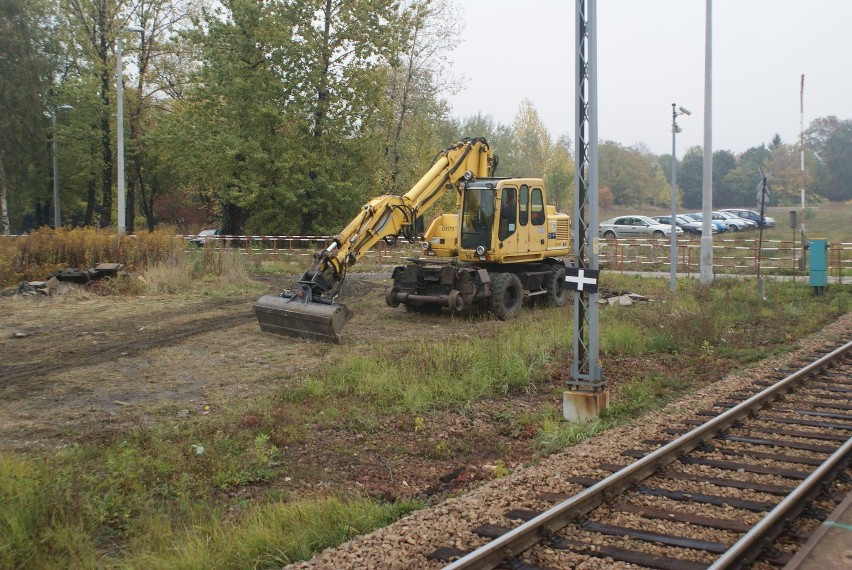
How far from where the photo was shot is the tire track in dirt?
12.2 meters

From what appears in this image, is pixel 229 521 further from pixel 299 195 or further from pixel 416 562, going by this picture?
pixel 299 195

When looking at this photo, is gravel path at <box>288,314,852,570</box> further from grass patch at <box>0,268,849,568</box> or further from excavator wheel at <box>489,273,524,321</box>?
excavator wheel at <box>489,273,524,321</box>

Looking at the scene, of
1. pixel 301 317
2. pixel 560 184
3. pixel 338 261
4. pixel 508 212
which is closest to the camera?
pixel 301 317

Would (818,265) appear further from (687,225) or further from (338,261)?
(687,225)

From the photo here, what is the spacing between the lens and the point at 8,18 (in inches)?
1662

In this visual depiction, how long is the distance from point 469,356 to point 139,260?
13.7 metres

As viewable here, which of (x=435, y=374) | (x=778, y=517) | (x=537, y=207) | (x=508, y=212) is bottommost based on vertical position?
A: (x=778, y=517)

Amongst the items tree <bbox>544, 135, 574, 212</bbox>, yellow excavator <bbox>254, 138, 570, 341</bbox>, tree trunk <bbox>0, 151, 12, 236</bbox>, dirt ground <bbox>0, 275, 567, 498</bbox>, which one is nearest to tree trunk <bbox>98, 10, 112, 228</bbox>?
tree trunk <bbox>0, 151, 12, 236</bbox>

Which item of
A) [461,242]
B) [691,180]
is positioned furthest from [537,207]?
[691,180]

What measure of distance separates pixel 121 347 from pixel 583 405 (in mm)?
8618

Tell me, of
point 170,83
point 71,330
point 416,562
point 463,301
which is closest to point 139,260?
point 71,330

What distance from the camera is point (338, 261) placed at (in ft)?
50.6

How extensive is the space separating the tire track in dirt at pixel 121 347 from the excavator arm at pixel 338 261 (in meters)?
1.65

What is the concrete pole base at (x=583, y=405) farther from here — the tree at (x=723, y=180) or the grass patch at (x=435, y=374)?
the tree at (x=723, y=180)
